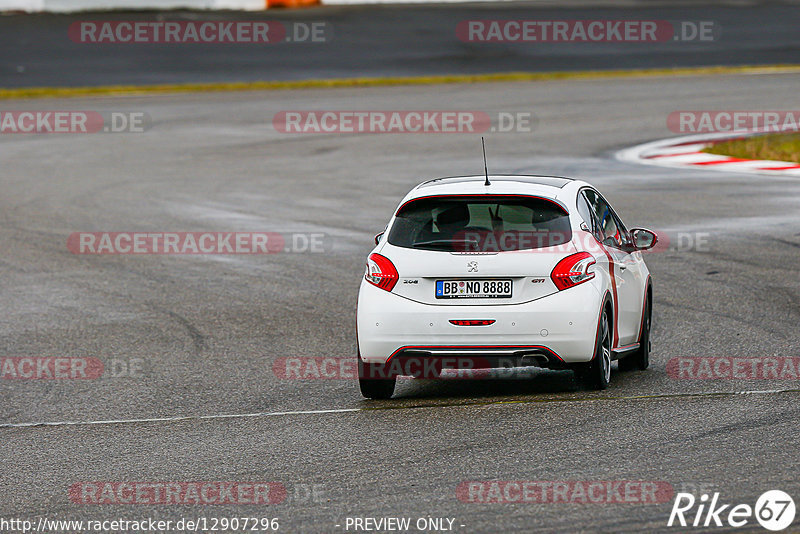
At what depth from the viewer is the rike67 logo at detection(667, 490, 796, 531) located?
18.9ft

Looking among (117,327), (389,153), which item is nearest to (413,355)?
(117,327)

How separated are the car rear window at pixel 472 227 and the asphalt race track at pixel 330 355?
3.33ft


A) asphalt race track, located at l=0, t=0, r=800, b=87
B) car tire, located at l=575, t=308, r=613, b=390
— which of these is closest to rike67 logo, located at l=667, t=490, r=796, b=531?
car tire, located at l=575, t=308, r=613, b=390

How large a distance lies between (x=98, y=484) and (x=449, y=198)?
303 centimetres

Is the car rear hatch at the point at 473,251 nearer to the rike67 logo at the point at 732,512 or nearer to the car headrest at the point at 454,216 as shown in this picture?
the car headrest at the point at 454,216

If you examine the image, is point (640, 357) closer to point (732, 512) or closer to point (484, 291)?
point (484, 291)

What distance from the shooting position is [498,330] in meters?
8.25

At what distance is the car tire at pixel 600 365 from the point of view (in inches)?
334

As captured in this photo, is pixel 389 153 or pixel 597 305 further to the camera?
pixel 389 153

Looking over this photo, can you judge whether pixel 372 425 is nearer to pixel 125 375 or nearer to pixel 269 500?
pixel 269 500

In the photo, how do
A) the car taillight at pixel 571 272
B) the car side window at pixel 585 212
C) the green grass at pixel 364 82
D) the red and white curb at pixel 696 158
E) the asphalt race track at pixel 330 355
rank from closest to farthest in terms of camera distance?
the asphalt race track at pixel 330 355, the car taillight at pixel 571 272, the car side window at pixel 585 212, the red and white curb at pixel 696 158, the green grass at pixel 364 82

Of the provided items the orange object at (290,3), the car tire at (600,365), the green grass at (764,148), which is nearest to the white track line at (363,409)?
the car tire at (600,365)

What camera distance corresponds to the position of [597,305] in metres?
8.43

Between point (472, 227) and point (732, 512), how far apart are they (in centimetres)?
316
